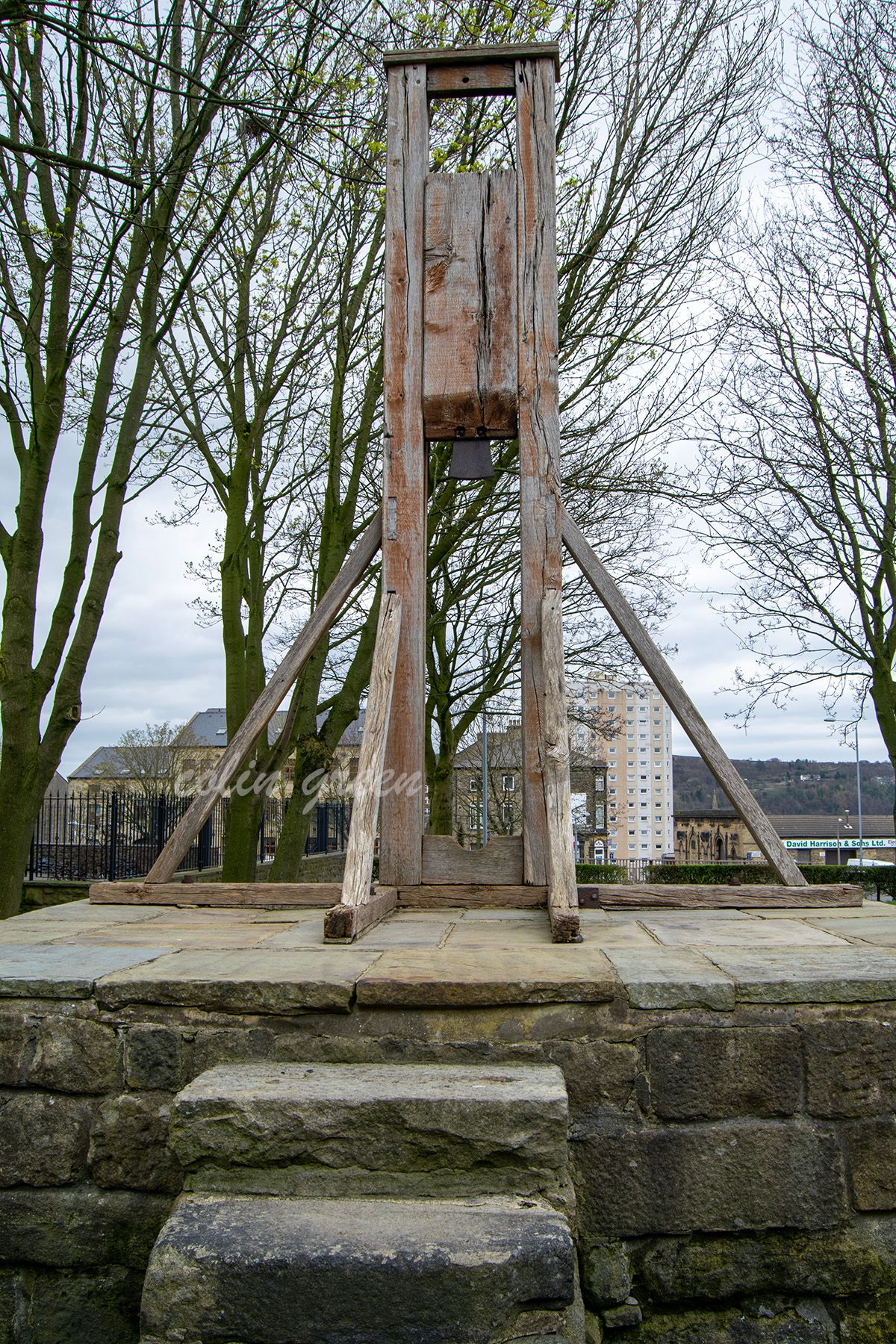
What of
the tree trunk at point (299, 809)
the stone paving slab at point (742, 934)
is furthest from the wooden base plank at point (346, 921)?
the tree trunk at point (299, 809)

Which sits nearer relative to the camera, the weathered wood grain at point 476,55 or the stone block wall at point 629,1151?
the stone block wall at point 629,1151

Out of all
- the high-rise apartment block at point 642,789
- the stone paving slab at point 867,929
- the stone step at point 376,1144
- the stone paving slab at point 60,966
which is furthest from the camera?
the high-rise apartment block at point 642,789

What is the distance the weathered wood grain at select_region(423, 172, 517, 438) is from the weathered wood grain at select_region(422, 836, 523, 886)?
1.97 meters

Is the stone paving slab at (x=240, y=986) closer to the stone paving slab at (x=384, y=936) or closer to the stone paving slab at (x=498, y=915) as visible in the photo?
the stone paving slab at (x=384, y=936)

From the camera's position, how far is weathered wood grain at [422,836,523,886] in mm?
4430

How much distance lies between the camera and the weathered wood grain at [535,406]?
14.5 feet

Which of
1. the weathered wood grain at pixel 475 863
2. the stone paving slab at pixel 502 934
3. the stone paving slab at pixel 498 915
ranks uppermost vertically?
the weathered wood grain at pixel 475 863

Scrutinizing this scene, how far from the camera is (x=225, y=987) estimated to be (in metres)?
2.58

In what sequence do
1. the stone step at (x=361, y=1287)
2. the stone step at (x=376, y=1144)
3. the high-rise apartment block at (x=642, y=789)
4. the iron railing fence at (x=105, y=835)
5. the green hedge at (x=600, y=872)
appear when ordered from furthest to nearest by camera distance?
the high-rise apartment block at (x=642, y=789), the green hedge at (x=600, y=872), the iron railing fence at (x=105, y=835), the stone step at (x=376, y=1144), the stone step at (x=361, y=1287)

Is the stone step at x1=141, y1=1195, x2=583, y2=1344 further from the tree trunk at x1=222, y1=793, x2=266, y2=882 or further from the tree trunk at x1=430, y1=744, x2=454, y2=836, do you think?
the tree trunk at x1=430, y1=744, x2=454, y2=836

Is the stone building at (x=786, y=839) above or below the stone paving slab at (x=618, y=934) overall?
below

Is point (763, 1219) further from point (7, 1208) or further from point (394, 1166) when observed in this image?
point (7, 1208)

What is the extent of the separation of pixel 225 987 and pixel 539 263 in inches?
145

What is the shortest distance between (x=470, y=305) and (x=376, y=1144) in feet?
12.4
